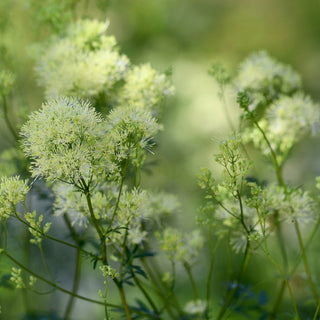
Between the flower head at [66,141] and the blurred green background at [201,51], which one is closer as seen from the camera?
the flower head at [66,141]

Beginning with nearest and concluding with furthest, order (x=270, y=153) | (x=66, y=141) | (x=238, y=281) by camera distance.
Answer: (x=66, y=141)
(x=238, y=281)
(x=270, y=153)

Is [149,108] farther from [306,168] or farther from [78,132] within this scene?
[306,168]

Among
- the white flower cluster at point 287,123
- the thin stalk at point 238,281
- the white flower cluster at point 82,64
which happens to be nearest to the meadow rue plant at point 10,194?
the white flower cluster at point 82,64

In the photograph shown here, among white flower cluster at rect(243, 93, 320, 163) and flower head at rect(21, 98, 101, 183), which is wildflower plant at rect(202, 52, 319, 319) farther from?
flower head at rect(21, 98, 101, 183)

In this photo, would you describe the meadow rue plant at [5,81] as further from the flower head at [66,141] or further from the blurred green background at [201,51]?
the blurred green background at [201,51]

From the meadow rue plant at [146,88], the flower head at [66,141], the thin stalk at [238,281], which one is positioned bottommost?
the thin stalk at [238,281]

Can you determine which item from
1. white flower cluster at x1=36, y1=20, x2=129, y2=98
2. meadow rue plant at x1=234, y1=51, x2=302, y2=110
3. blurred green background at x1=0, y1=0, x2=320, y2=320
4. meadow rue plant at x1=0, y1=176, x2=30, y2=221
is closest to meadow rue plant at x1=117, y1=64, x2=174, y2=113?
white flower cluster at x1=36, y1=20, x2=129, y2=98

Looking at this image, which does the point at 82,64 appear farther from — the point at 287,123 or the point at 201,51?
the point at 201,51

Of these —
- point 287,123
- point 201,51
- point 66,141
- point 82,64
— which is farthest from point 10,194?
point 201,51

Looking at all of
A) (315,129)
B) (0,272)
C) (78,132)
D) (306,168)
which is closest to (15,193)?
(78,132)

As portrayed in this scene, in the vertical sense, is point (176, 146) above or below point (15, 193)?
above

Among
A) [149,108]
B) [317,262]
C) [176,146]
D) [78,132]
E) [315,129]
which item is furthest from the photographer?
[176,146]
